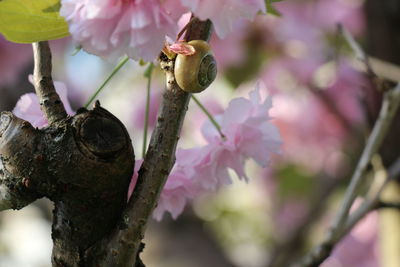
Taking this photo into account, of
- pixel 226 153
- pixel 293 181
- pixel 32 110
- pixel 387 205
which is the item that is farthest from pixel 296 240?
pixel 32 110

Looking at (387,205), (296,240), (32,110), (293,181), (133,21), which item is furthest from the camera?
(293,181)

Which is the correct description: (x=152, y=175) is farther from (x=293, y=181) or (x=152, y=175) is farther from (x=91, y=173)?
(x=293, y=181)

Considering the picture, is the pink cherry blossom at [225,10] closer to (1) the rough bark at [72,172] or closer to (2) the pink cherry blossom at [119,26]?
(2) the pink cherry blossom at [119,26]

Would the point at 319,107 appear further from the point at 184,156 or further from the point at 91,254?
the point at 91,254

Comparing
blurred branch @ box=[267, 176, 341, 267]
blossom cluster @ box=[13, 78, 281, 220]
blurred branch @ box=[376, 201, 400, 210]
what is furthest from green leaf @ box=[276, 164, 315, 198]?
blossom cluster @ box=[13, 78, 281, 220]

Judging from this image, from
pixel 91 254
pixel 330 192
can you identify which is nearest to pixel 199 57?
pixel 91 254

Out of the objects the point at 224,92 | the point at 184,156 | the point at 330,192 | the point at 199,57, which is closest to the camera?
the point at 199,57
